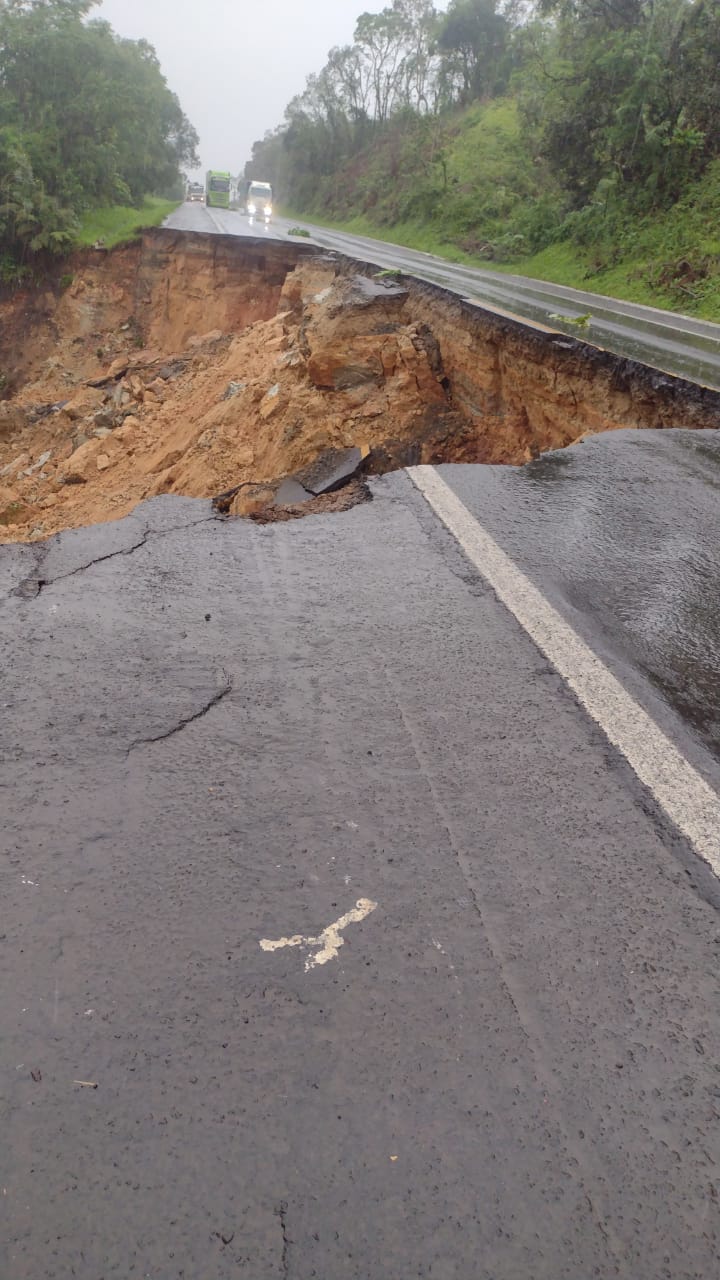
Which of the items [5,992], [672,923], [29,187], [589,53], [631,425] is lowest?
[5,992]

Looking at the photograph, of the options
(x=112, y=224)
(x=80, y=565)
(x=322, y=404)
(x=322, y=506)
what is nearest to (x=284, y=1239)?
(x=80, y=565)

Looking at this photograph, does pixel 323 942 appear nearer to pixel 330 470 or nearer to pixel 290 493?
pixel 290 493

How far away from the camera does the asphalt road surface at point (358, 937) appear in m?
1.43

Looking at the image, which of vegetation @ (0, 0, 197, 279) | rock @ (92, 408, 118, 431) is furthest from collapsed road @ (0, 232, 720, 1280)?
vegetation @ (0, 0, 197, 279)

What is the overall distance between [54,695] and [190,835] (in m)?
1.00

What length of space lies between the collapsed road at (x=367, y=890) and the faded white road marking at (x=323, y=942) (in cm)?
1

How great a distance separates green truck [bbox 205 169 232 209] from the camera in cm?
4091

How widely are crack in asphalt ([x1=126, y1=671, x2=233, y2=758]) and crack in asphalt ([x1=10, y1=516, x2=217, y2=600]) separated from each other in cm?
139

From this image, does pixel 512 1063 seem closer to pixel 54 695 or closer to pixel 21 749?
pixel 21 749

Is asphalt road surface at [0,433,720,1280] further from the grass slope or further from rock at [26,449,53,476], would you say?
the grass slope

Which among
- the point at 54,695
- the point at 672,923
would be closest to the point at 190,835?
the point at 54,695

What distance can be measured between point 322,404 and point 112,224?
2182 centimetres

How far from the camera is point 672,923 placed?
2021 mm

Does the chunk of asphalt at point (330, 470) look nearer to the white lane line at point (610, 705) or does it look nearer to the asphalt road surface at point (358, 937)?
the white lane line at point (610, 705)
